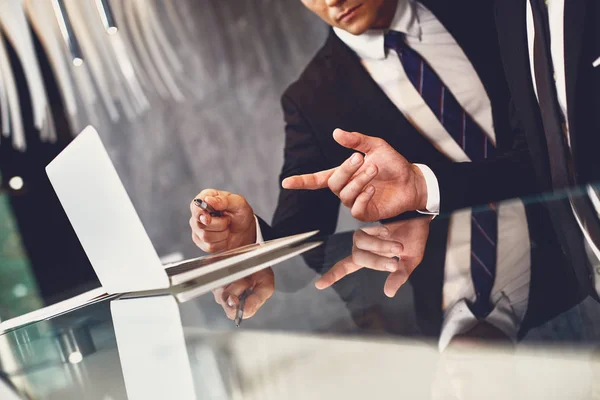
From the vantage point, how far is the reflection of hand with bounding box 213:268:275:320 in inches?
31.0

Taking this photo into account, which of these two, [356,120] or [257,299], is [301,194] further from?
[257,299]

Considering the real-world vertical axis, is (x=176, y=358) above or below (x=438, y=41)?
below

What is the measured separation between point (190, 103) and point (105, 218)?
94cm

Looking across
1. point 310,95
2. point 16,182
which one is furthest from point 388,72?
point 16,182

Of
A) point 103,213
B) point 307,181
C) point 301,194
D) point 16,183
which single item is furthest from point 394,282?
point 16,183

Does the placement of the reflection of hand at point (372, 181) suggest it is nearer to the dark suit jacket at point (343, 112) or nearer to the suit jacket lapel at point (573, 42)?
the dark suit jacket at point (343, 112)

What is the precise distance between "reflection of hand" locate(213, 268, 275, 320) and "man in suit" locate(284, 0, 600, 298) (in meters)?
0.48

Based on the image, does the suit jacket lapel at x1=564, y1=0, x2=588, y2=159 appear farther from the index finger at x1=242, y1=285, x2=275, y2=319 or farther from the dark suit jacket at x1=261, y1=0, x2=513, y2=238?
the index finger at x1=242, y1=285, x2=275, y2=319

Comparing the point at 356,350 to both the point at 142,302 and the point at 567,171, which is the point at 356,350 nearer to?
the point at 142,302

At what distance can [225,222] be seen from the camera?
1.87 meters

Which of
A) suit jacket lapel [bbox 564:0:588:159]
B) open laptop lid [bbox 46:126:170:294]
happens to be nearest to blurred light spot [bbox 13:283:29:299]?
open laptop lid [bbox 46:126:170:294]

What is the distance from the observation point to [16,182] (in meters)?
2.23

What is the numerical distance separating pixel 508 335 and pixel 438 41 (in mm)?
1487

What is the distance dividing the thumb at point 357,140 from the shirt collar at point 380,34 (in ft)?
1.04
